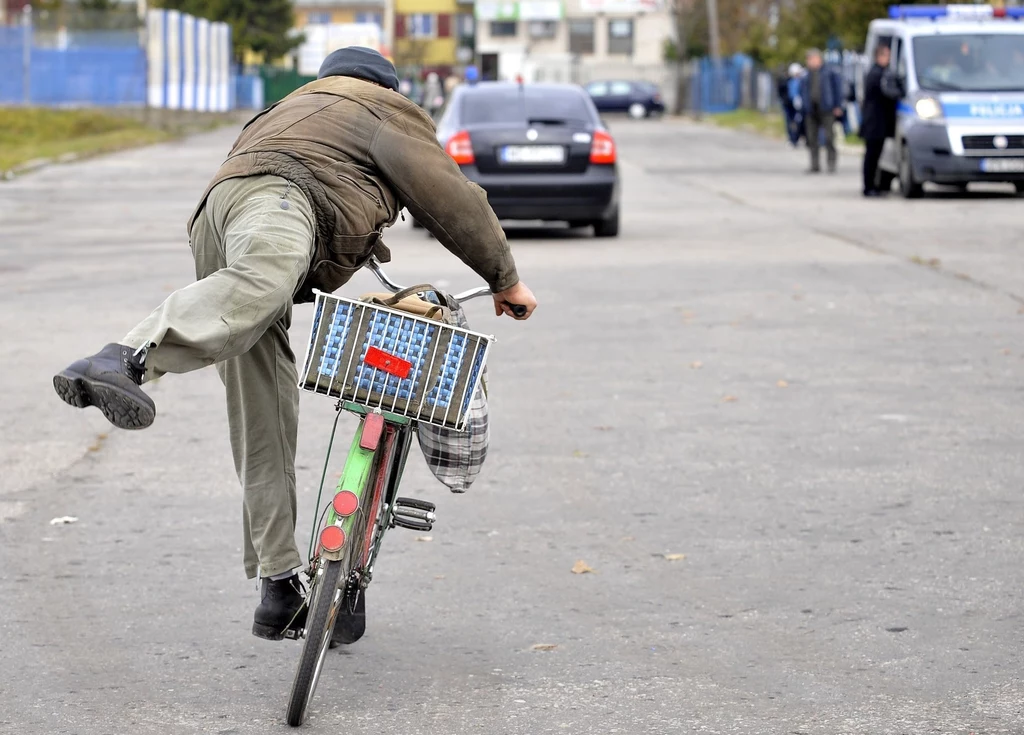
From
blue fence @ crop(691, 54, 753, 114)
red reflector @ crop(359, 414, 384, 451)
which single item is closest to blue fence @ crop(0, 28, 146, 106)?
blue fence @ crop(691, 54, 753, 114)

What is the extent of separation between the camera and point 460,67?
115 m

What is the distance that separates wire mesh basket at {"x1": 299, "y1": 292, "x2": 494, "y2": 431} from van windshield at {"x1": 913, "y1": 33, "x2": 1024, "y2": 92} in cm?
1880

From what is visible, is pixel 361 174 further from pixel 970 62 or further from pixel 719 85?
pixel 719 85

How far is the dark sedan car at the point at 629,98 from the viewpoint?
243 ft

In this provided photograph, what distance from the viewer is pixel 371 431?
3.95 m

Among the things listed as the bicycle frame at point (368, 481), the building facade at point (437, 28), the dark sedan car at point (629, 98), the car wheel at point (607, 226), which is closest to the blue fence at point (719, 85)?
the dark sedan car at point (629, 98)

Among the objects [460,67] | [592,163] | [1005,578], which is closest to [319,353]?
[1005,578]

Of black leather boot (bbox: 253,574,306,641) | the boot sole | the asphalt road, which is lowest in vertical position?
the asphalt road

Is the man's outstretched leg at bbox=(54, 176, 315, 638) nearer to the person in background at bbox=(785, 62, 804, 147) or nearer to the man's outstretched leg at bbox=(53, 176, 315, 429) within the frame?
the man's outstretched leg at bbox=(53, 176, 315, 429)

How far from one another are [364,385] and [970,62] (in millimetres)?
19456

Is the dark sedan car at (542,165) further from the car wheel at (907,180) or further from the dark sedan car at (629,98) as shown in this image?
the dark sedan car at (629,98)

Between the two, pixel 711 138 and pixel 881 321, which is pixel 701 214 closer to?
pixel 881 321

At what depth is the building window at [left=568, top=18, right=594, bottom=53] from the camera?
10569 cm

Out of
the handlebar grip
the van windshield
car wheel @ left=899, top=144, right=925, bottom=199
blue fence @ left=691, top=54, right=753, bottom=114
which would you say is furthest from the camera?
blue fence @ left=691, top=54, right=753, bottom=114
